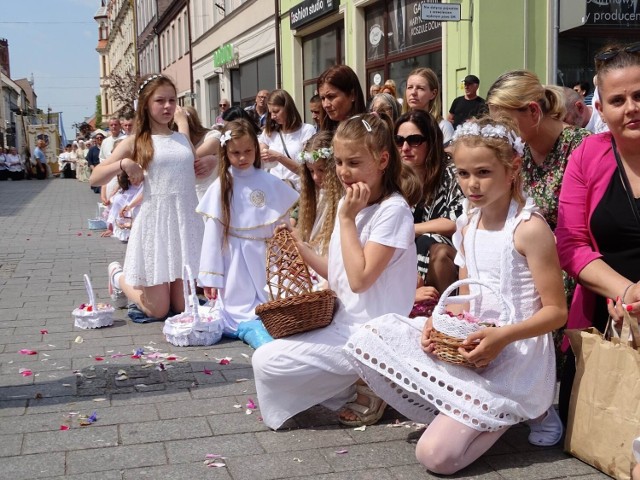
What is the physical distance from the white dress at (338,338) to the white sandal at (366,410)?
4.1 inches

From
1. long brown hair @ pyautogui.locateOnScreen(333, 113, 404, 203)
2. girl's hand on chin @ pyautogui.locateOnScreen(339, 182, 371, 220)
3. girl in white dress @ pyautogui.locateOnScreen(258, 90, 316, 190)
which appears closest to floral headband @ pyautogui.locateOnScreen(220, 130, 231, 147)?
girl in white dress @ pyautogui.locateOnScreen(258, 90, 316, 190)

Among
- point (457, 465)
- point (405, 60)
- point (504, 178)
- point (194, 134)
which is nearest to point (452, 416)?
point (457, 465)

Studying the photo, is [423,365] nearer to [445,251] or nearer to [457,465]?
[457,465]

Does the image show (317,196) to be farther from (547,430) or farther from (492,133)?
(547,430)

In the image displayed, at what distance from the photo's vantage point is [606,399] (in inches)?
127

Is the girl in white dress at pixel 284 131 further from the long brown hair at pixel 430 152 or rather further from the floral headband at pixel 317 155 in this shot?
the floral headband at pixel 317 155

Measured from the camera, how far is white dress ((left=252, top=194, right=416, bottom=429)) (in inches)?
153

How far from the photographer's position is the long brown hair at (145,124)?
20.7 feet

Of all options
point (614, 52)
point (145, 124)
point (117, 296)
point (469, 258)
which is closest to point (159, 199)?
point (145, 124)

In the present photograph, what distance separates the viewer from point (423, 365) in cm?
350

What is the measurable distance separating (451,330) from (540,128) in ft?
5.15

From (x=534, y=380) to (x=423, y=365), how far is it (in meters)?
0.48

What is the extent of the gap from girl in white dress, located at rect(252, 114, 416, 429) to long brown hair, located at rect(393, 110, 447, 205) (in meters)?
1.26

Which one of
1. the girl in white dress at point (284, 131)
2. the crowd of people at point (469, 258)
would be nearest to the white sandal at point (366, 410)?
the crowd of people at point (469, 258)
